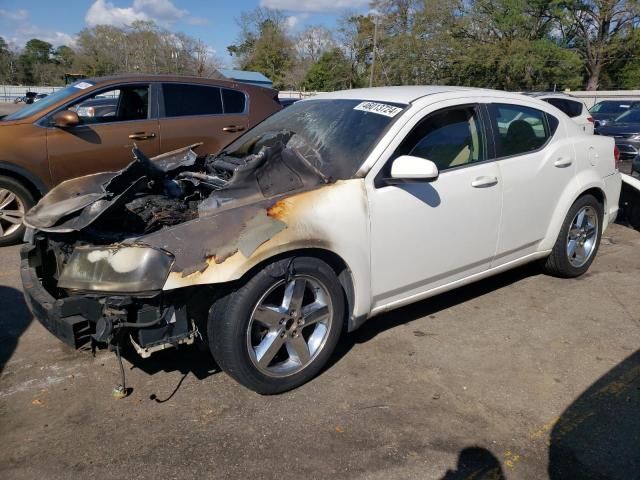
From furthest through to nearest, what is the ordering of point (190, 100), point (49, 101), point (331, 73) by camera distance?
1. point (331, 73)
2. point (190, 100)
3. point (49, 101)

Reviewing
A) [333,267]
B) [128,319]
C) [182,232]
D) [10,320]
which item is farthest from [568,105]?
[128,319]

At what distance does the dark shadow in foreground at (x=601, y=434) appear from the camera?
2.52 meters

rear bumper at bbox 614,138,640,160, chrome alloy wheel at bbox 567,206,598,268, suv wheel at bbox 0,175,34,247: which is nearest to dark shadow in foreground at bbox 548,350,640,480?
chrome alloy wheel at bbox 567,206,598,268

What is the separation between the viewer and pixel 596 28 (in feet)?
134

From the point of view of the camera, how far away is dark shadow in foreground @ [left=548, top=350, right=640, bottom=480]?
2.52 m

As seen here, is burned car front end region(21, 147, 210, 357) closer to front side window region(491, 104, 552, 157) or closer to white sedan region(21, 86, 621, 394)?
white sedan region(21, 86, 621, 394)

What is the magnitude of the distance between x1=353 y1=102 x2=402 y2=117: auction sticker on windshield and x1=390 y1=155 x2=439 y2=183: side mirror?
1.40 feet

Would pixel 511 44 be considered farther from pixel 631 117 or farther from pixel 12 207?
pixel 12 207

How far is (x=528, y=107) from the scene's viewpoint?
4.32m

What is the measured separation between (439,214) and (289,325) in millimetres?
1239

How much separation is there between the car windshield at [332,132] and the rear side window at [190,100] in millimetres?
2788

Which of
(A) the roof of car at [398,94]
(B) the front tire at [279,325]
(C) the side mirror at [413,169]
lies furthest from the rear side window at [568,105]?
(B) the front tire at [279,325]

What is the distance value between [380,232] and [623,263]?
353 centimetres

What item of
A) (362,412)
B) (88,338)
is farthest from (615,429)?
(88,338)
